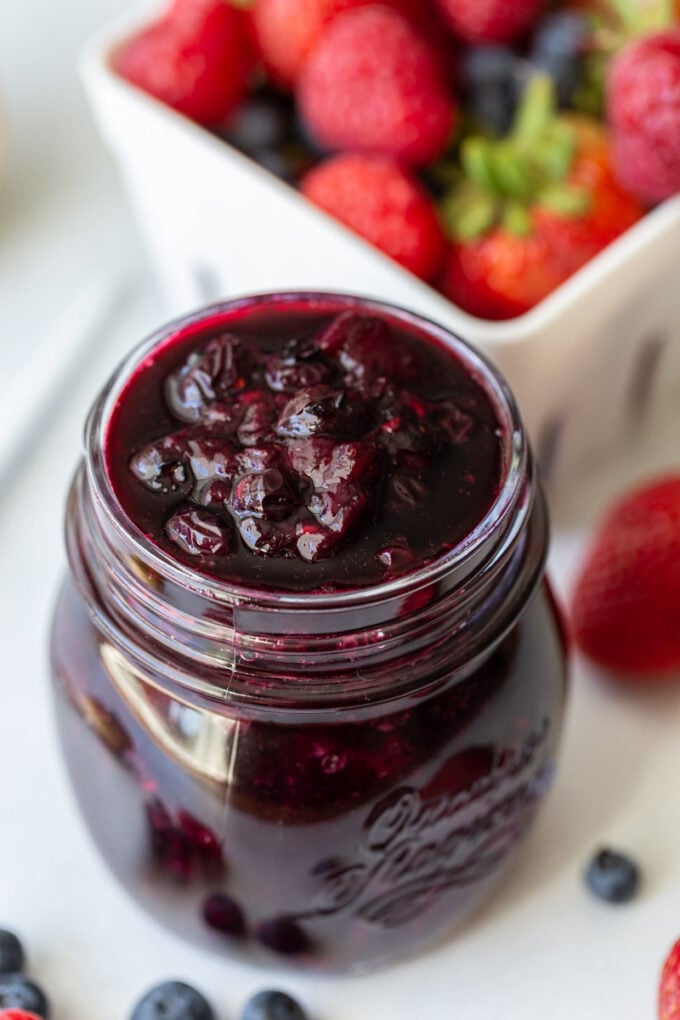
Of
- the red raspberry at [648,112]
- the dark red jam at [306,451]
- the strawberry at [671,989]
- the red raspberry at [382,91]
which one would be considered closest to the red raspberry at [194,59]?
the red raspberry at [382,91]

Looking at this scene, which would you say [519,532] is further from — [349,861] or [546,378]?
[546,378]

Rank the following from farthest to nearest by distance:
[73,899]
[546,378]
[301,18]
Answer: [301,18], [546,378], [73,899]

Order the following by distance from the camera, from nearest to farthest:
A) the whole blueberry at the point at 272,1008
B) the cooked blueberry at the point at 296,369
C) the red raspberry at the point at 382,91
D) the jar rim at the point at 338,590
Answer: the jar rim at the point at 338,590 → the cooked blueberry at the point at 296,369 → the whole blueberry at the point at 272,1008 → the red raspberry at the point at 382,91

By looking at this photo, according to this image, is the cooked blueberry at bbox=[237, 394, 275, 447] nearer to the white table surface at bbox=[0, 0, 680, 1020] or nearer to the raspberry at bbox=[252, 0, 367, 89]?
the white table surface at bbox=[0, 0, 680, 1020]

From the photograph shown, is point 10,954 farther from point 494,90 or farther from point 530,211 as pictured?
point 494,90

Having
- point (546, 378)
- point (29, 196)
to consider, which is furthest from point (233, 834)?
point (29, 196)

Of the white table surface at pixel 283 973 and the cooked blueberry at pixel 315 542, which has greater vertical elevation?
the cooked blueberry at pixel 315 542

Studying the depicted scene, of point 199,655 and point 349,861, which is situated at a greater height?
point 199,655

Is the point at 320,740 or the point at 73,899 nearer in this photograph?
the point at 320,740

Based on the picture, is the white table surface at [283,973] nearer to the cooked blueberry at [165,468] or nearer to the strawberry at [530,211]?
the strawberry at [530,211]
